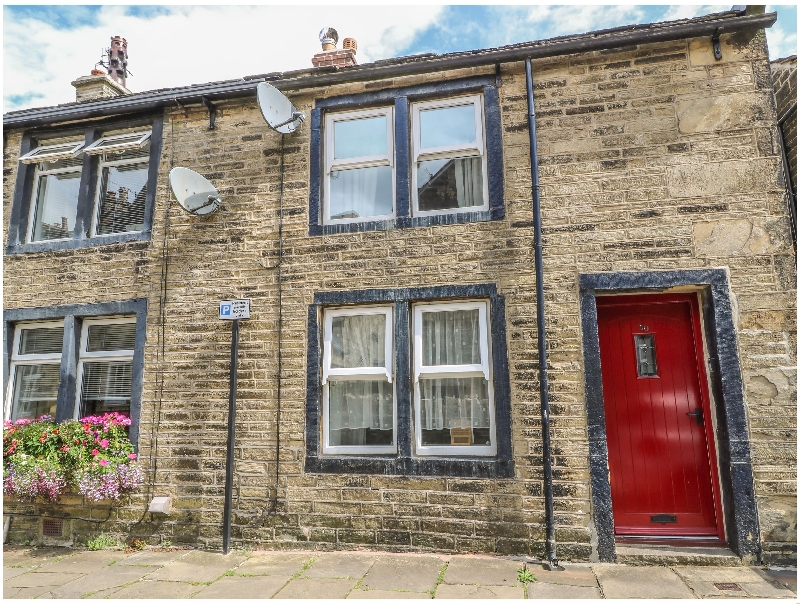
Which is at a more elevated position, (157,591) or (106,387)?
(106,387)

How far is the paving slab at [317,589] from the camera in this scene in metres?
3.98

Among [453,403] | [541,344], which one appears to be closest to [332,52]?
[541,344]

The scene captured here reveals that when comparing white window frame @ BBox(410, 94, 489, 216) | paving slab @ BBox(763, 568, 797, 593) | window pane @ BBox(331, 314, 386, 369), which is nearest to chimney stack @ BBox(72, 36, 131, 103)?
white window frame @ BBox(410, 94, 489, 216)

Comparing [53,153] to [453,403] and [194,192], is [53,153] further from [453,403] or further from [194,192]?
[453,403]

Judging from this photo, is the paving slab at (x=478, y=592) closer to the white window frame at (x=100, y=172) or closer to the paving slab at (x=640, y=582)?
the paving slab at (x=640, y=582)

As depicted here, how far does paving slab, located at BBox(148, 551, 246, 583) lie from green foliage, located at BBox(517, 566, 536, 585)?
2.59m

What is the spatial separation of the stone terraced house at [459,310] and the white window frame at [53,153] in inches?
25.9

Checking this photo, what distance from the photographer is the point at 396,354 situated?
5.36 meters

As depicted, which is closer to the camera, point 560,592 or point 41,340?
point 560,592

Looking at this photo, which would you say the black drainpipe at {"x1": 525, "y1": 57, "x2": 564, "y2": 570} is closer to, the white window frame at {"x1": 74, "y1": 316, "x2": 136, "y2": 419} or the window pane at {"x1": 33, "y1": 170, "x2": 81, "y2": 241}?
the white window frame at {"x1": 74, "y1": 316, "x2": 136, "y2": 419}

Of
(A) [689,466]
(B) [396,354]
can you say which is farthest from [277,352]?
(A) [689,466]

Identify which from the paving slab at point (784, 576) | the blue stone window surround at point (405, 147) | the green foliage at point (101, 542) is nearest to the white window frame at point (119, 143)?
the blue stone window surround at point (405, 147)

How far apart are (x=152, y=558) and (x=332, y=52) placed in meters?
6.11

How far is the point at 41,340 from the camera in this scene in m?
6.44
